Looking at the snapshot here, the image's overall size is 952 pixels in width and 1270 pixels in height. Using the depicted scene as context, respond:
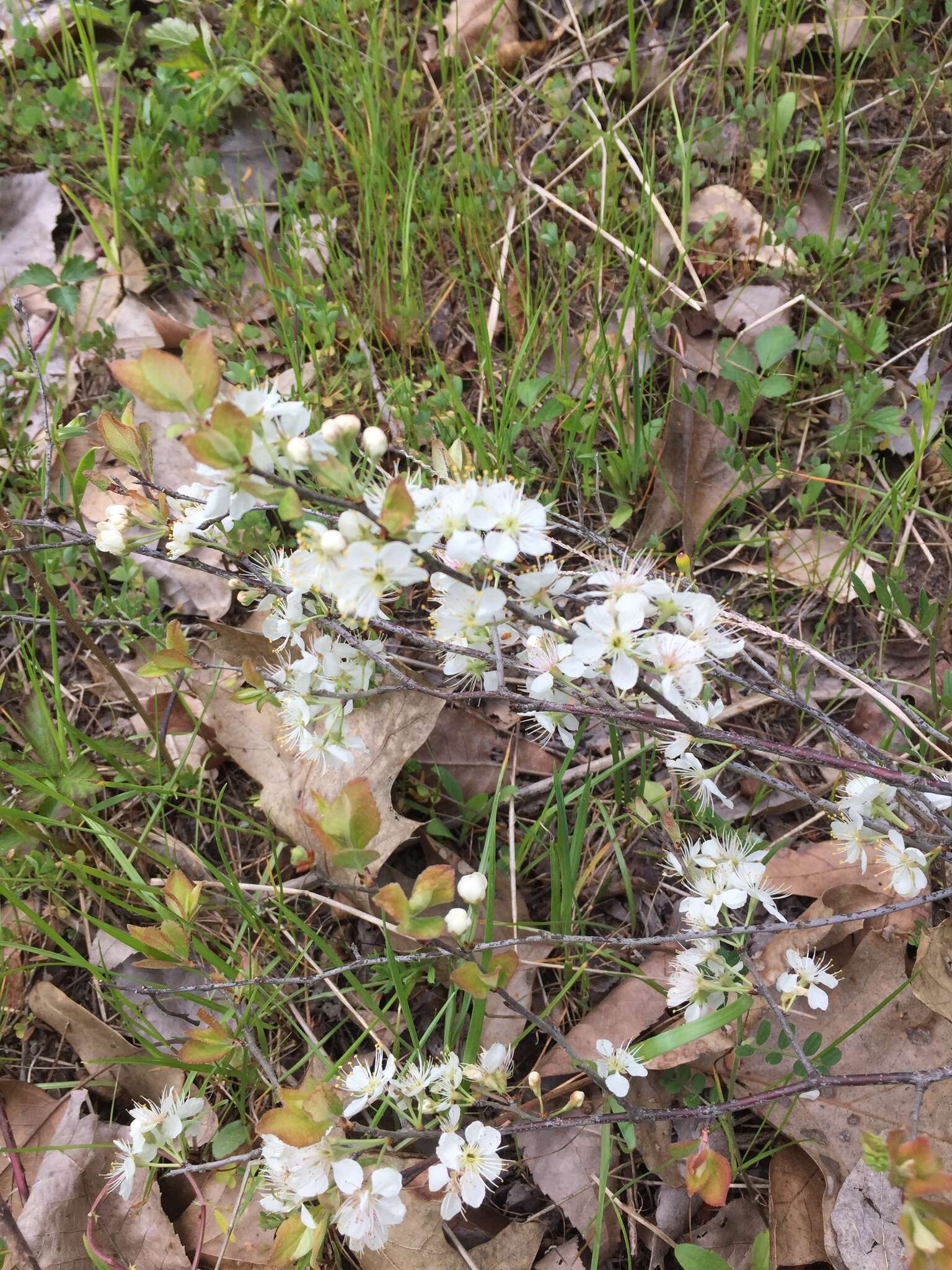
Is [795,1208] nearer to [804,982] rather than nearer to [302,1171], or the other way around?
[804,982]

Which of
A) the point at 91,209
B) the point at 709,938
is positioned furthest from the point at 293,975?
the point at 91,209

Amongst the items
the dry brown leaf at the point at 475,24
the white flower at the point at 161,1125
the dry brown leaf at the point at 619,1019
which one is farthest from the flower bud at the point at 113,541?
the dry brown leaf at the point at 475,24

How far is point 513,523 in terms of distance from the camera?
1319mm

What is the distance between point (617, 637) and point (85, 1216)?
160 centimetres

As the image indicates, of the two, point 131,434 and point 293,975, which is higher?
point 131,434

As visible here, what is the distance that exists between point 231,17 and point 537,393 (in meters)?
1.75

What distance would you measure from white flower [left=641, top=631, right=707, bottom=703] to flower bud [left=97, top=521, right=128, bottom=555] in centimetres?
90

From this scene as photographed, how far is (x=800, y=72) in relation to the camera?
273cm

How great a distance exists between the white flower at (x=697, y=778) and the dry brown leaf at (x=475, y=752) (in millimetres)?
407

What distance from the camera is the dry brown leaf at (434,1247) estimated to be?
5.47ft

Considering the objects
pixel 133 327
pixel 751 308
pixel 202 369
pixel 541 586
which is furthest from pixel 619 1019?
pixel 133 327

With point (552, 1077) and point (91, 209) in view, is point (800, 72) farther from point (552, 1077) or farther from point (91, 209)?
point (552, 1077)

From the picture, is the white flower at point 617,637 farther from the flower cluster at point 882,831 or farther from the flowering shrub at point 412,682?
the flower cluster at point 882,831

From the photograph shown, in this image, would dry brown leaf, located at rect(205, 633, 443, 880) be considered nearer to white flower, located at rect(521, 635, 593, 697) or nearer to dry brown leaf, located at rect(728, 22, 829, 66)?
white flower, located at rect(521, 635, 593, 697)
